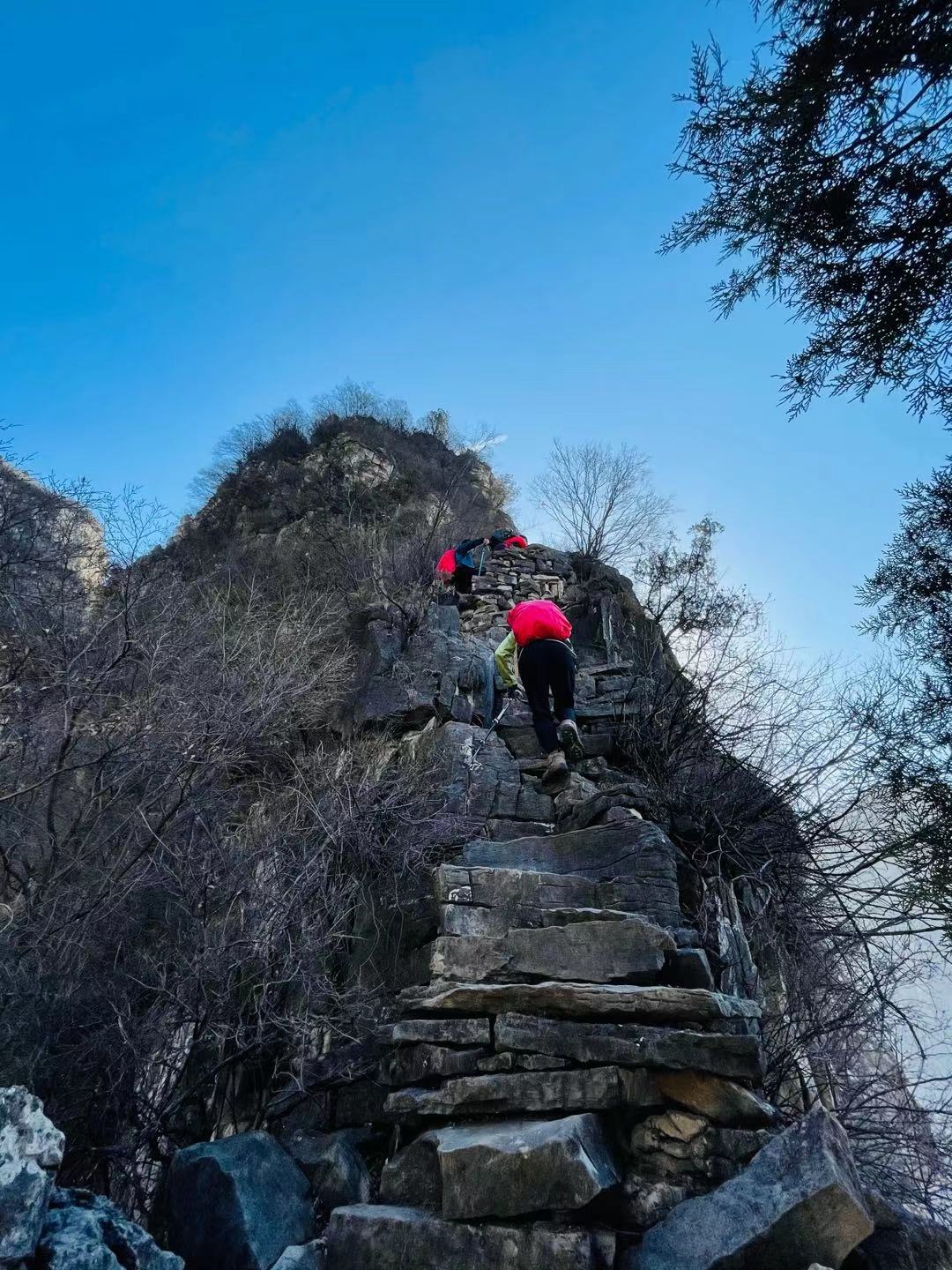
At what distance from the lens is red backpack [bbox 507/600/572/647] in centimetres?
777

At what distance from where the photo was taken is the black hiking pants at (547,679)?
7559 mm

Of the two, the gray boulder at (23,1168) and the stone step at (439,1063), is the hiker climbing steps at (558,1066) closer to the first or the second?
the stone step at (439,1063)

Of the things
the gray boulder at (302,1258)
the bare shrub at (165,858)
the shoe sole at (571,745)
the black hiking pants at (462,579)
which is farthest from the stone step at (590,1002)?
the black hiking pants at (462,579)

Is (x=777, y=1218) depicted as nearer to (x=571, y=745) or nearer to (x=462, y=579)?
(x=571, y=745)

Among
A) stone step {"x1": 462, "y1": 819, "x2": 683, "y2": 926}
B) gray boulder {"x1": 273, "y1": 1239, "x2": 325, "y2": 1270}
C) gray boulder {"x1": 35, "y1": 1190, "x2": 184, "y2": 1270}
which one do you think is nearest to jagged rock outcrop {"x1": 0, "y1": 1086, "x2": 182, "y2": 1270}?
gray boulder {"x1": 35, "y1": 1190, "x2": 184, "y2": 1270}

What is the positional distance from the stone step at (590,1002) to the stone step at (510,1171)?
0.55m

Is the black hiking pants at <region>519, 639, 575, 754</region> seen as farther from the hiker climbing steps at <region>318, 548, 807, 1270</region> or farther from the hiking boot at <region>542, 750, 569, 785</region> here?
the hiker climbing steps at <region>318, 548, 807, 1270</region>

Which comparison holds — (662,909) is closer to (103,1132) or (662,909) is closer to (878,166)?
(103,1132)

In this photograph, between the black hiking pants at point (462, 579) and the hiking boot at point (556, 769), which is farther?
the black hiking pants at point (462, 579)

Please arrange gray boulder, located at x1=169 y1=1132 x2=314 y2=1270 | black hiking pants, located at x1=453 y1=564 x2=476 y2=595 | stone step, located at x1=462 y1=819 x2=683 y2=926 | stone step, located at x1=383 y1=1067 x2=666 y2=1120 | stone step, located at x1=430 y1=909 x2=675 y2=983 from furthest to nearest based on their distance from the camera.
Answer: black hiking pants, located at x1=453 y1=564 x2=476 y2=595 < stone step, located at x1=462 y1=819 x2=683 y2=926 < stone step, located at x1=430 y1=909 x2=675 y2=983 < stone step, located at x1=383 y1=1067 x2=666 y2=1120 < gray boulder, located at x1=169 y1=1132 x2=314 y2=1270

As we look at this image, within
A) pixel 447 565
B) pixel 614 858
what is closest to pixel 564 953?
pixel 614 858

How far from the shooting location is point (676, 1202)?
3.52 meters

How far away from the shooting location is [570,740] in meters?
7.40

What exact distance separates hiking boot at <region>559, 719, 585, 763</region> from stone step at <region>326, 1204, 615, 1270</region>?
14.1ft
